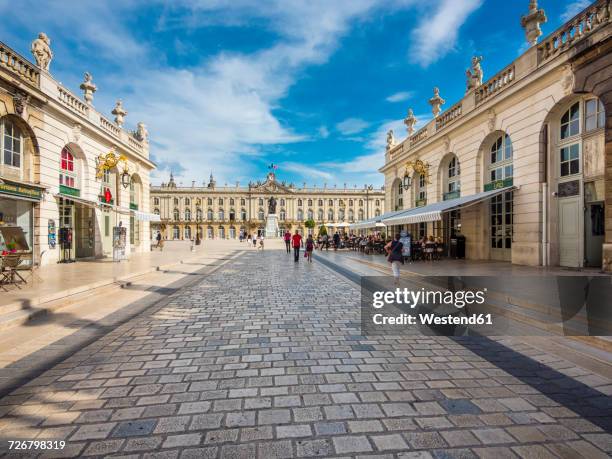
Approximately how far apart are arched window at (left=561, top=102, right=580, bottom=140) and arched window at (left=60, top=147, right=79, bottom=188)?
20076 mm

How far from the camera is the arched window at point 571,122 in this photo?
1093 centimetres

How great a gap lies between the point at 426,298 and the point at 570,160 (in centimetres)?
826

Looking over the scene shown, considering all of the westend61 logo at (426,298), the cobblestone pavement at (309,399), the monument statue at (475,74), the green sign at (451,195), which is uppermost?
the monument statue at (475,74)

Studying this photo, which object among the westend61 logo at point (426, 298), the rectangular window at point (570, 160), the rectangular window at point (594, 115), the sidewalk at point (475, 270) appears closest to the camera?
the westend61 logo at point (426, 298)

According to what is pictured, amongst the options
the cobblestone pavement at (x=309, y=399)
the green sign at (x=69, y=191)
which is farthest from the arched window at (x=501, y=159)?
the green sign at (x=69, y=191)

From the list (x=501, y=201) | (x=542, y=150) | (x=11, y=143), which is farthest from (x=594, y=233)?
(x=11, y=143)

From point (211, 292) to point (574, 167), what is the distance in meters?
12.3

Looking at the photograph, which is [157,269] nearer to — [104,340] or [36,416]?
[104,340]

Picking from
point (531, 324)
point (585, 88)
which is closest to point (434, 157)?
point (585, 88)

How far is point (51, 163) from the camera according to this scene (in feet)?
44.7

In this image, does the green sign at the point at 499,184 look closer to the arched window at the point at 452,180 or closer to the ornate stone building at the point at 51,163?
the arched window at the point at 452,180

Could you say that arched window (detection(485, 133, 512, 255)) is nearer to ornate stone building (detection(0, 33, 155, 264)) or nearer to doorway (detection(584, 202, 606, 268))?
doorway (detection(584, 202, 606, 268))

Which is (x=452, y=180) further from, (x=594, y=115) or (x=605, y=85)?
(x=605, y=85)

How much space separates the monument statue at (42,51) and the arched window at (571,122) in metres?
19.8
